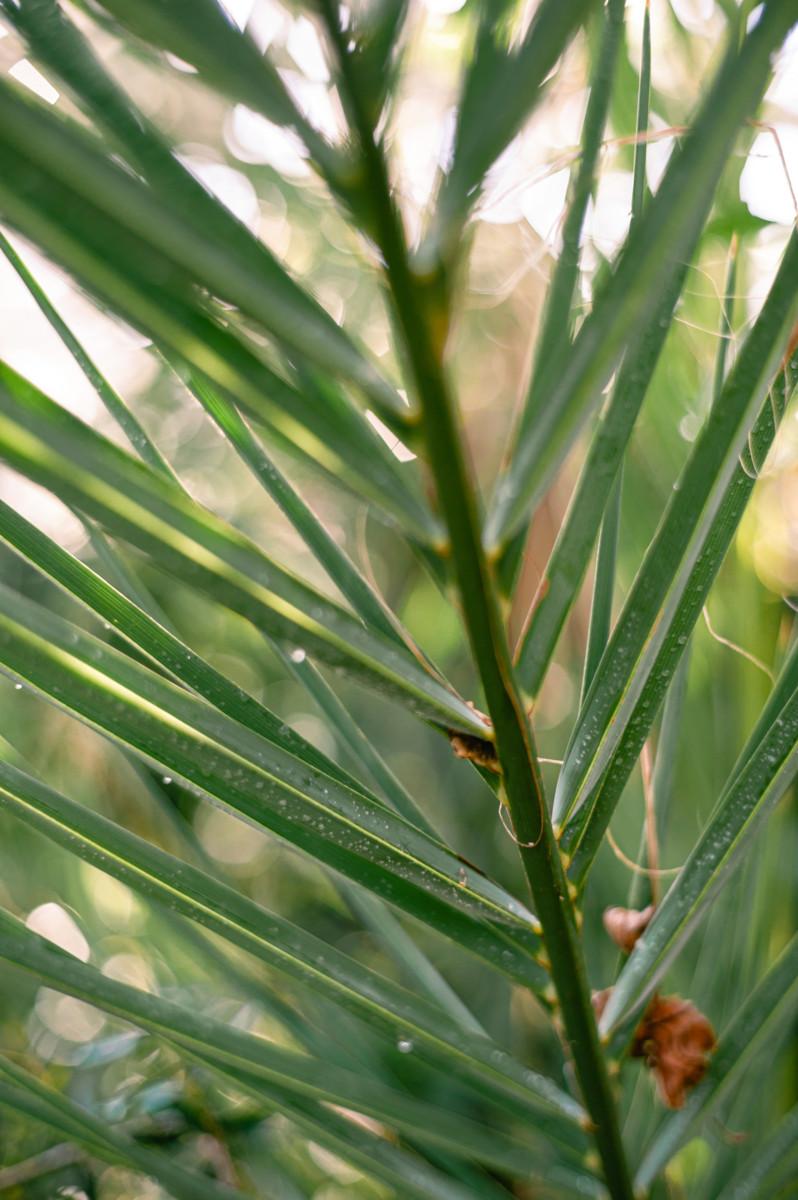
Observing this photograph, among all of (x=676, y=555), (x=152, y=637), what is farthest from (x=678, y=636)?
(x=152, y=637)

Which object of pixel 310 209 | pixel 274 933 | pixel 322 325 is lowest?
pixel 274 933

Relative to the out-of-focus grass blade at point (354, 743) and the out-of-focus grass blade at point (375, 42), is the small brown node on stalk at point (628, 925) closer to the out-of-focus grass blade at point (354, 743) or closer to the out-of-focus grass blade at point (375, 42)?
the out-of-focus grass blade at point (354, 743)

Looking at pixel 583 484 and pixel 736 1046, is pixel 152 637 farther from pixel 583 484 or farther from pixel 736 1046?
pixel 736 1046

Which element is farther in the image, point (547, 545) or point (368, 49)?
point (547, 545)

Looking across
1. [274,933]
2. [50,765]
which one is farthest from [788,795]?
[50,765]

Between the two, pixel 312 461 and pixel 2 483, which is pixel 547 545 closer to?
pixel 2 483

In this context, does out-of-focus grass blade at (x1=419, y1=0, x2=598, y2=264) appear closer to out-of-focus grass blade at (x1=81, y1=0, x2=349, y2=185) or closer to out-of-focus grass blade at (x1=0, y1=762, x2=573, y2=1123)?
out-of-focus grass blade at (x1=81, y1=0, x2=349, y2=185)

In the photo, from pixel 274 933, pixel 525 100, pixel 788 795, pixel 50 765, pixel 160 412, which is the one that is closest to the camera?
pixel 525 100
